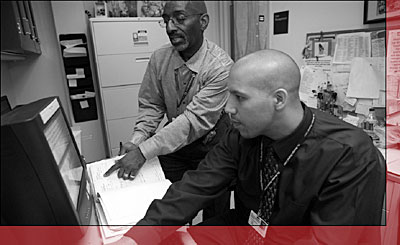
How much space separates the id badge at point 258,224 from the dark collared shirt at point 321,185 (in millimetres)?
44

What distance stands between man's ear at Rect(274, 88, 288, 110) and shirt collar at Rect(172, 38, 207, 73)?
2.42 feet

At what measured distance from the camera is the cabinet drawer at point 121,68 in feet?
10.2

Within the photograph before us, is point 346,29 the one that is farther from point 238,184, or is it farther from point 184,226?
point 184,226

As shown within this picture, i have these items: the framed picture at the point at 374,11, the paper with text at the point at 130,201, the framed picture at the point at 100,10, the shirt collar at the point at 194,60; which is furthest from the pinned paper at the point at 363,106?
the framed picture at the point at 100,10

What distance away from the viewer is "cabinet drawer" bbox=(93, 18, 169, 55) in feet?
9.93

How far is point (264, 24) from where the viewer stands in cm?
276

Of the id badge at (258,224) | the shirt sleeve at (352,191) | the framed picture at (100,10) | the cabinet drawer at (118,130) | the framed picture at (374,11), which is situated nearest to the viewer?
the shirt sleeve at (352,191)

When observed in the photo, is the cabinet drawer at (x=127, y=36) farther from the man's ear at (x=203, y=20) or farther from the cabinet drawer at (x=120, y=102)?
the man's ear at (x=203, y=20)

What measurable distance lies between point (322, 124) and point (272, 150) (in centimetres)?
19

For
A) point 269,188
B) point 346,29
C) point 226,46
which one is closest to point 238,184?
point 269,188

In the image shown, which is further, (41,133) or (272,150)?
(272,150)

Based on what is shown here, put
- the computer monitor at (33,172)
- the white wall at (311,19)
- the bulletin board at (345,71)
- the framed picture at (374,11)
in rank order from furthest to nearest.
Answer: the white wall at (311,19), the bulletin board at (345,71), the framed picture at (374,11), the computer monitor at (33,172)

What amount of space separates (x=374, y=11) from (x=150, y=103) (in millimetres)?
1553

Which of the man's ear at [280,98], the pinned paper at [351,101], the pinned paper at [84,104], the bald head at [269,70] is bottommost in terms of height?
the pinned paper at [84,104]
